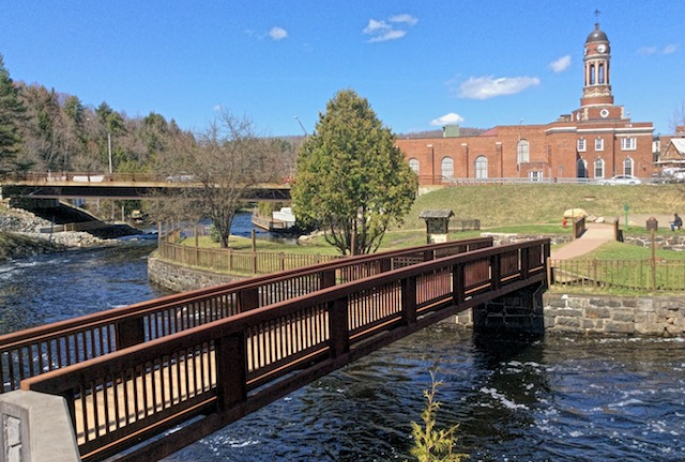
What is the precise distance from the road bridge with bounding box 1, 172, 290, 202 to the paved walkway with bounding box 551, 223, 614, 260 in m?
23.8

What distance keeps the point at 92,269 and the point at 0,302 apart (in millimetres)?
9867

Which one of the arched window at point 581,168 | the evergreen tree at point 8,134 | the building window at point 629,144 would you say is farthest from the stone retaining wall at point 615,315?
the building window at point 629,144

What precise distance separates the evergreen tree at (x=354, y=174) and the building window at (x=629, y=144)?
51979mm

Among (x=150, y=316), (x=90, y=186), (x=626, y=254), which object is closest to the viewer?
(x=150, y=316)

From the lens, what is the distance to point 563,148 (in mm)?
65125

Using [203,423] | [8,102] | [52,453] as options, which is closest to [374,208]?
[203,423]

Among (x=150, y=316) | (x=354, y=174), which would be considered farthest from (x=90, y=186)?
(x=150, y=316)

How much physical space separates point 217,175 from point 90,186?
23533 mm

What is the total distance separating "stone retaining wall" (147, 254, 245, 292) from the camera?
78.8 ft

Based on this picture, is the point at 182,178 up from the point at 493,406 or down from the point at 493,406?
up

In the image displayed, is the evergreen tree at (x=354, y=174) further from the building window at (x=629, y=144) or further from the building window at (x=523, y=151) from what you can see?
the building window at (x=629, y=144)

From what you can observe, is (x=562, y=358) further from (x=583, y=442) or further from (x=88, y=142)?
(x=88, y=142)

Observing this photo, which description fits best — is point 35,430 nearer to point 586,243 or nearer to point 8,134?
point 586,243

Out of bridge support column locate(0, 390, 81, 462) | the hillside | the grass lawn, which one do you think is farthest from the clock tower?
bridge support column locate(0, 390, 81, 462)
